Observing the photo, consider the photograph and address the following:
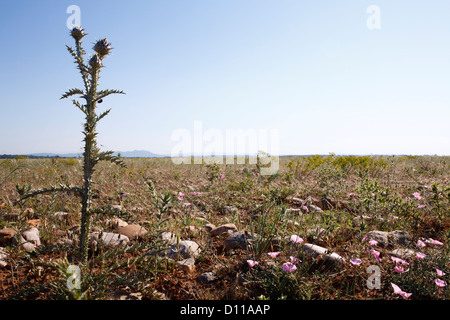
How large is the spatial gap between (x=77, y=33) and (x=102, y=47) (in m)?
0.19

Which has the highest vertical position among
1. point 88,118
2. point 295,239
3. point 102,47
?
point 102,47

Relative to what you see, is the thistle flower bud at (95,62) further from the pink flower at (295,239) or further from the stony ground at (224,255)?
the pink flower at (295,239)

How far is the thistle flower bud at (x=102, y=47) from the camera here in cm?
180

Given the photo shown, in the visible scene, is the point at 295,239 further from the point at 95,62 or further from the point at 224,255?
the point at 95,62

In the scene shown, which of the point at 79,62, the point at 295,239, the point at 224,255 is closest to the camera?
the point at 79,62

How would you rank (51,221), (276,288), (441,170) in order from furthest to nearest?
(441,170) → (51,221) → (276,288)

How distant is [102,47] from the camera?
5.90 feet

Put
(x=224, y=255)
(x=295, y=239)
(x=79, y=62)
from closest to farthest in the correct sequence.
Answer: (x=79, y=62) < (x=295, y=239) < (x=224, y=255)

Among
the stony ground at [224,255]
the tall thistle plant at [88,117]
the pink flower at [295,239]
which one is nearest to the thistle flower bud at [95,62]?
the tall thistle plant at [88,117]

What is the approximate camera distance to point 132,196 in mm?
4184

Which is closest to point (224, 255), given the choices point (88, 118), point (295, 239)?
point (295, 239)
